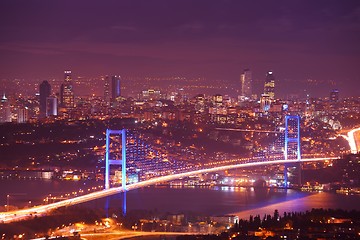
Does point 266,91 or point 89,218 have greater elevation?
point 266,91

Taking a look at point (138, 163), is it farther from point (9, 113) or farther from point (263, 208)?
point (9, 113)

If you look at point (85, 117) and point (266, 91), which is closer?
point (85, 117)

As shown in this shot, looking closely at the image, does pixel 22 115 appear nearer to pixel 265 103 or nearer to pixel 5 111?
pixel 5 111

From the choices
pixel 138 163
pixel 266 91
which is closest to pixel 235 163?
pixel 138 163

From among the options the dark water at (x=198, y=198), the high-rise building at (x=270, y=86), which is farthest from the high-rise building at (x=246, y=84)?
the dark water at (x=198, y=198)

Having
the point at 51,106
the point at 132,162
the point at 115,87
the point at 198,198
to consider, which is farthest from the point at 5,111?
the point at 198,198

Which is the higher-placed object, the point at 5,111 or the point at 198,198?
the point at 5,111

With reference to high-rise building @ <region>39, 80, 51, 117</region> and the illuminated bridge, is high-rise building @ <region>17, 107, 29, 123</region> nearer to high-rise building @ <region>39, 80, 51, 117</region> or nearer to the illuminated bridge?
high-rise building @ <region>39, 80, 51, 117</region>
